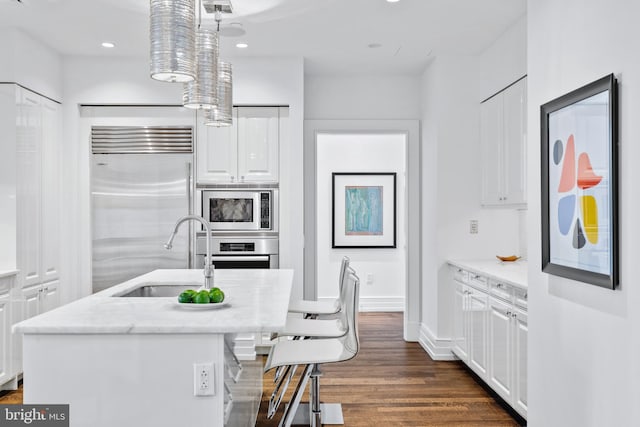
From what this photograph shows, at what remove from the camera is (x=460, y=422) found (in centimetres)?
316

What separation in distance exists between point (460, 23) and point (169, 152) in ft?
8.62

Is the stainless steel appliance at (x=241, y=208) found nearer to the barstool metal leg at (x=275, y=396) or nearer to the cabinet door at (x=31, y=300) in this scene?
the cabinet door at (x=31, y=300)

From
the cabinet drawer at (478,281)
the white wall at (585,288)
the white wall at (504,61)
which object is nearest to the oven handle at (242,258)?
the cabinet drawer at (478,281)

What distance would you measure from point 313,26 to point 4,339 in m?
3.18

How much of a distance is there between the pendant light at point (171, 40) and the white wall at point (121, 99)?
2471 mm

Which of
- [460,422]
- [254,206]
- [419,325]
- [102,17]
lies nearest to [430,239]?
[419,325]

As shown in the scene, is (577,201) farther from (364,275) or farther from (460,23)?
(364,275)

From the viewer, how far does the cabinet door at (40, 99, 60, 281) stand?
4254mm

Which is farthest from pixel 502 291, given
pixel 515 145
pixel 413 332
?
pixel 413 332

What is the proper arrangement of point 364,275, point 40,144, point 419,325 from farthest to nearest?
point 364,275
point 419,325
point 40,144

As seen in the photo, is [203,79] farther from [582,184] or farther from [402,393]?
[402,393]

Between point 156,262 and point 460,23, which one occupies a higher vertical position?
point 460,23

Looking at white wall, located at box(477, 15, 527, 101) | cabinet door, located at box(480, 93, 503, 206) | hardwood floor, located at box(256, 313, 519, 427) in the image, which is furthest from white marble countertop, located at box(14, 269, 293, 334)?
white wall, located at box(477, 15, 527, 101)

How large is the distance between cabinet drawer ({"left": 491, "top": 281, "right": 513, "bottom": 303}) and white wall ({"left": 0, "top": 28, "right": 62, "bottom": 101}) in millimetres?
3724
